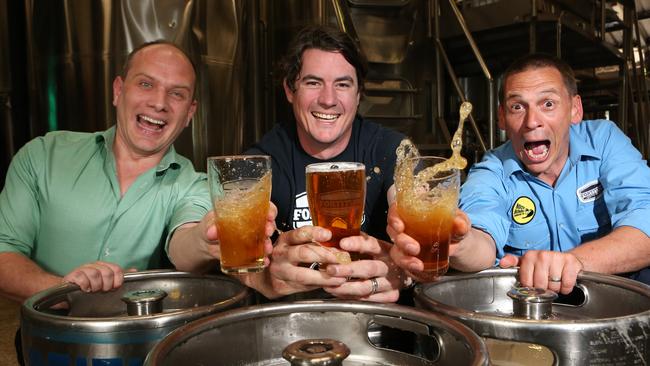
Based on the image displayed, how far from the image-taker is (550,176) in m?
1.88

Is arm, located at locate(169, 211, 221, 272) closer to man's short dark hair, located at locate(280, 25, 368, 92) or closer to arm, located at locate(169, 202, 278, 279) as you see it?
arm, located at locate(169, 202, 278, 279)

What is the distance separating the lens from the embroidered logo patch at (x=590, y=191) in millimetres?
1798

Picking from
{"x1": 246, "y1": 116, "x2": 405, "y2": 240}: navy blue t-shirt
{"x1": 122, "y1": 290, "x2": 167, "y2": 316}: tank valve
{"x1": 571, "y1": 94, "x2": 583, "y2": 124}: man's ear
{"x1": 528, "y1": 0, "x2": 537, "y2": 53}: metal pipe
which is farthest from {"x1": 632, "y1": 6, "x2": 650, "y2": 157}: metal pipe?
{"x1": 122, "y1": 290, "x2": 167, "y2": 316}: tank valve

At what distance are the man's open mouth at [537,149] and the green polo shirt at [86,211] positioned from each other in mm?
1066

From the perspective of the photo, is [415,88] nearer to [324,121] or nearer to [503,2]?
[503,2]

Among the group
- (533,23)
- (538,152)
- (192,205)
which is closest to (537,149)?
(538,152)

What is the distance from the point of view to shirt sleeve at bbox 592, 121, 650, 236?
1559 millimetres

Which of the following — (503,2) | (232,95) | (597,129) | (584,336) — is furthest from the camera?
(503,2)

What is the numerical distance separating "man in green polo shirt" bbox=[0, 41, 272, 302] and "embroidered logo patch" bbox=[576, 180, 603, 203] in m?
1.22

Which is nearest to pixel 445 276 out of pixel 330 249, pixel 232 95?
pixel 330 249

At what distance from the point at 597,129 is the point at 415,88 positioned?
3699 mm

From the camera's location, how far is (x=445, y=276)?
3.43 ft

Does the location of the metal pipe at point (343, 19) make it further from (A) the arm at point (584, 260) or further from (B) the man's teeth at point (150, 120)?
(A) the arm at point (584, 260)

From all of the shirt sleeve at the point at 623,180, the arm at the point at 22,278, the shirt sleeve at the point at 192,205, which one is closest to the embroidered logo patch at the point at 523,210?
the shirt sleeve at the point at 623,180
